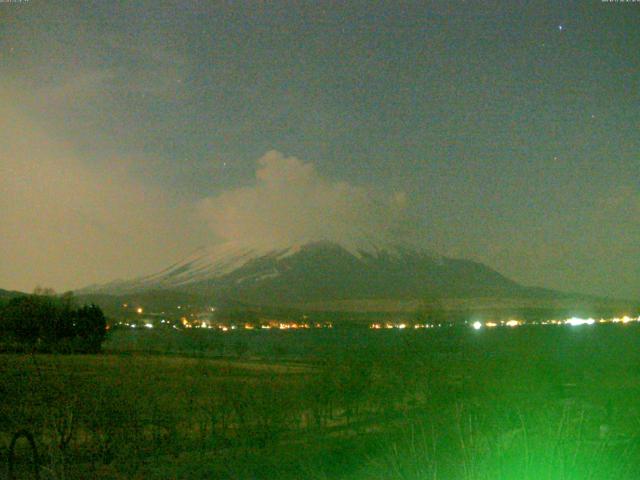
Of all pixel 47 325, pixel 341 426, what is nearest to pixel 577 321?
pixel 47 325

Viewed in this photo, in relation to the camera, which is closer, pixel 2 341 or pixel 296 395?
pixel 296 395

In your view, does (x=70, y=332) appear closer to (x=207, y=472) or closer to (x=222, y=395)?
(x=222, y=395)

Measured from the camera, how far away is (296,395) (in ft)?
56.7

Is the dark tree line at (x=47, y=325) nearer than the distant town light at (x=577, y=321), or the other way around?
the dark tree line at (x=47, y=325)

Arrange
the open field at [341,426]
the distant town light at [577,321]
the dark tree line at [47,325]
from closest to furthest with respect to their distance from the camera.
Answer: the open field at [341,426] < the dark tree line at [47,325] < the distant town light at [577,321]

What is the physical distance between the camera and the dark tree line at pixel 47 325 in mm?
43281

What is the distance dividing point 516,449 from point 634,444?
2905 mm

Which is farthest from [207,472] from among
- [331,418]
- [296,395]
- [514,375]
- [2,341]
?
[2,341]

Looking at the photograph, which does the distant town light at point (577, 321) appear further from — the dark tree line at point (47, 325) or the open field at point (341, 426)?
the open field at point (341, 426)

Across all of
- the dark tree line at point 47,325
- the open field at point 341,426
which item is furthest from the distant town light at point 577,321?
the open field at point 341,426

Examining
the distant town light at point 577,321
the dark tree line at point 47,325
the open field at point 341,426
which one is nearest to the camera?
the open field at point 341,426

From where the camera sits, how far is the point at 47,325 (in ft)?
164

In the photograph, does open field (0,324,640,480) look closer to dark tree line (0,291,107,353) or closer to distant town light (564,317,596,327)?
dark tree line (0,291,107,353)

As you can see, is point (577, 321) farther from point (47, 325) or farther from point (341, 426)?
point (341, 426)
